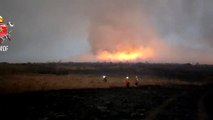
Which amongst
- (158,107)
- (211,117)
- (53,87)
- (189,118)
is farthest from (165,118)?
(53,87)

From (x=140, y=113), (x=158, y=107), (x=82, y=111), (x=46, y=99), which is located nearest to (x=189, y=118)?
(x=140, y=113)

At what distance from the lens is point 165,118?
2977 cm

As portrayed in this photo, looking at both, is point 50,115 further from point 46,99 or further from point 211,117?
point 211,117

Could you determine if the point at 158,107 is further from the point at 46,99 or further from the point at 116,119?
the point at 46,99

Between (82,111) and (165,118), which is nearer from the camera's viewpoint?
(165,118)

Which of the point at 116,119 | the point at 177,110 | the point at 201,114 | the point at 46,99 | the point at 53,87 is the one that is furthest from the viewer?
the point at 53,87

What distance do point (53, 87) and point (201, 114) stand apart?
34.6 meters

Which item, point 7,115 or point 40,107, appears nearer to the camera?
point 7,115

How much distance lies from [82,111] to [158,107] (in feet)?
32.1

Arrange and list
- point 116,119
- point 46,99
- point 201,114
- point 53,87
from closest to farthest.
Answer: point 116,119 < point 201,114 < point 46,99 < point 53,87

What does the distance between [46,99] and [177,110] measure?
58.4 feet

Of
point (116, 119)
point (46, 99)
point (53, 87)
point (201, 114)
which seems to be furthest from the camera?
point (53, 87)

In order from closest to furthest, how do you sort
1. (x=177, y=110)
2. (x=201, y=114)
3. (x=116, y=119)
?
(x=116, y=119), (x=201, y=114), (x=177, y=110)

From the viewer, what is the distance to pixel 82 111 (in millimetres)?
33750
